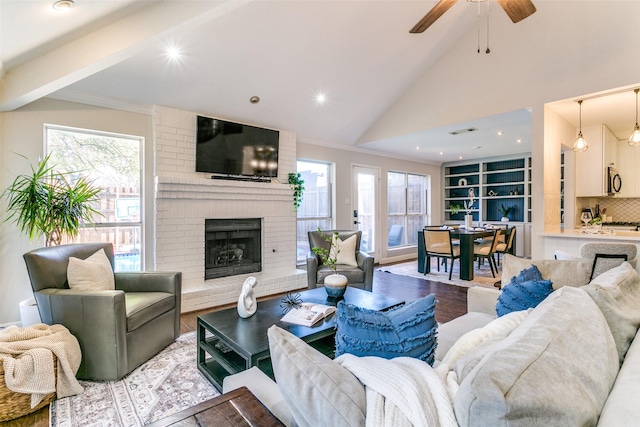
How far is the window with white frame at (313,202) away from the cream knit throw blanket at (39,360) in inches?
141

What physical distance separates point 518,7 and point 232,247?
155 inches

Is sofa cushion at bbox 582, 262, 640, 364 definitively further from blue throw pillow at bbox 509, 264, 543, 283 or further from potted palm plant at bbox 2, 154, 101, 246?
potted palm plant at bbox 2, 154, 101, 246

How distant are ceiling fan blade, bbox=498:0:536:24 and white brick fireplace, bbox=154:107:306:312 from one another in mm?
3265

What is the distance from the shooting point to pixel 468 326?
1899mm

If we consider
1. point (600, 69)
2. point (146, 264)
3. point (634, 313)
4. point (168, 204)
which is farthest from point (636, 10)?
point (146, 264)

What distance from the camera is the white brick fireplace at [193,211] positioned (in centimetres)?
371

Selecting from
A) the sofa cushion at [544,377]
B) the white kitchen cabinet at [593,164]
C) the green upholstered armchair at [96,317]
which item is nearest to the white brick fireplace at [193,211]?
the green upholstered armchair at [96,317]

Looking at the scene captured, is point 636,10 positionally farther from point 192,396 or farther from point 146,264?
point 146,264

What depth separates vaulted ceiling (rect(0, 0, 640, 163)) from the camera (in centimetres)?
234

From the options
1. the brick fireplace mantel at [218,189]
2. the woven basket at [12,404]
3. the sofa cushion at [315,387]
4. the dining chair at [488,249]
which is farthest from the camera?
the dining chair at [488,249]

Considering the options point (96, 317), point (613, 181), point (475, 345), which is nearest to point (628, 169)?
point (613, 181)

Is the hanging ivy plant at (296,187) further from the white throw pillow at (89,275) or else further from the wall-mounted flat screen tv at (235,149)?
the white throw pillow at (89,275)

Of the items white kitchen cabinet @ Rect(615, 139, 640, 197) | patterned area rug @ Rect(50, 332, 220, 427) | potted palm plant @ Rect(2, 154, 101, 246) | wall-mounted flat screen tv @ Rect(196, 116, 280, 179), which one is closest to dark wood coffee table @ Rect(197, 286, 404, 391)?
patterned area rug @ Rect(50, 332, 220, 427)

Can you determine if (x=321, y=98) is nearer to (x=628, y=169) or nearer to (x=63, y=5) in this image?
(x=63, y=5)
